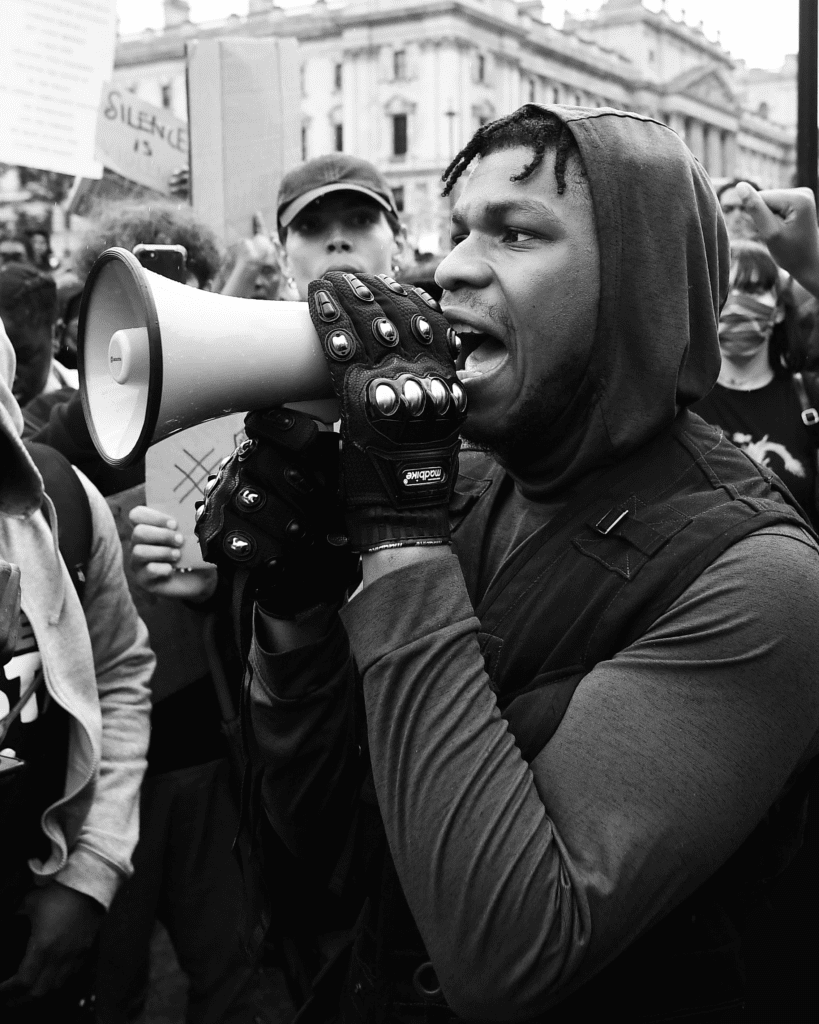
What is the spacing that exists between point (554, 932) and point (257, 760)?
0.60 meters

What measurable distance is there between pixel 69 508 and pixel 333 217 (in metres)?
1.55

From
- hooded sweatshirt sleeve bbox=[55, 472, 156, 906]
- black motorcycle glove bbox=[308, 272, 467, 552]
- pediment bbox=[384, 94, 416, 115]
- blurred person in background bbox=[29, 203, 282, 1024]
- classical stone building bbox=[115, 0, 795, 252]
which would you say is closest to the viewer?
black motorcycle glove bbox=[308, 272, 467, 552]

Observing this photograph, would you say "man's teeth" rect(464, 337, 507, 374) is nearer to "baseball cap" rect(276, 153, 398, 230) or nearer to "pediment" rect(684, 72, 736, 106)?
"baseball cap" rect(276, 153, 398, 230)

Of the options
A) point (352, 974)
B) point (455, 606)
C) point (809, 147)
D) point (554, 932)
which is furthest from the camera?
Answer: point (809, 147)

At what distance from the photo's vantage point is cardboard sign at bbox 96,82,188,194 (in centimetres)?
520

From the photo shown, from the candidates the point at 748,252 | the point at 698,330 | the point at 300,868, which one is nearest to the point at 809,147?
the point at 748,252

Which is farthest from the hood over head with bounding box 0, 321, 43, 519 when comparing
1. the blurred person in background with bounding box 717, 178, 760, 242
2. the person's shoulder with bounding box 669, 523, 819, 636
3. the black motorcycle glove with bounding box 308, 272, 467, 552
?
the blurred person in background with bounding box 717, 178, 760, 242

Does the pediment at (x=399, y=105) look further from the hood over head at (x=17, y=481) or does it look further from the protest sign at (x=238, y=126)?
the hood over head at (x=17, y=481)

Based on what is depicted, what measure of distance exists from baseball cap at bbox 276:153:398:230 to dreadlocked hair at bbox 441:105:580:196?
204 cm

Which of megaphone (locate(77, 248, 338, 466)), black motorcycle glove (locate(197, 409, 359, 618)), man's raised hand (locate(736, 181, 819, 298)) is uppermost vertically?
man's raised hand (locate(736, 181, 819, 298))

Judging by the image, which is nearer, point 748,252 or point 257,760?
point 257,760

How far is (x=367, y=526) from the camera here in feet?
4.62

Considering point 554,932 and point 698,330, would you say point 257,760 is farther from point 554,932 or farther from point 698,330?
point 698,330

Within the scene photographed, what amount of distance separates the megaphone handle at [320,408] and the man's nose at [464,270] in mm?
233
